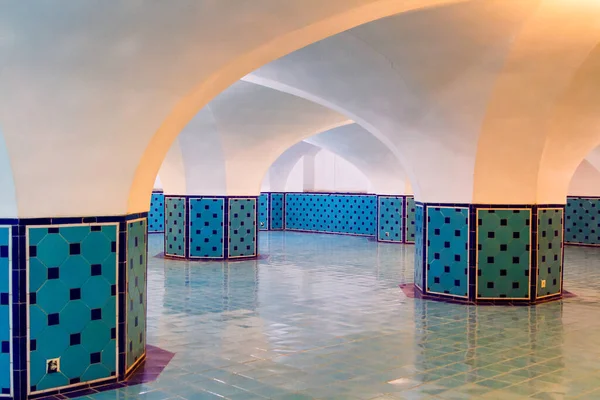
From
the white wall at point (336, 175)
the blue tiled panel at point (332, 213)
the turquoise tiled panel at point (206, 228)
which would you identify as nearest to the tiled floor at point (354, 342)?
the turquoise tiled panel at point (206, 228)

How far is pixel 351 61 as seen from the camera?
7719 mm

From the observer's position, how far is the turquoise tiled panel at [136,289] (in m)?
5.18

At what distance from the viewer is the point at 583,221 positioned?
1716 centimetres

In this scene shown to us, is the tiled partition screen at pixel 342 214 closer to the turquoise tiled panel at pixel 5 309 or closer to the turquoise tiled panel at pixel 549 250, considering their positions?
the turquoise tiled panel at pixel 549 250

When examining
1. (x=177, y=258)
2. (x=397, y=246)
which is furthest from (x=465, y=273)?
(x=397, y=246)

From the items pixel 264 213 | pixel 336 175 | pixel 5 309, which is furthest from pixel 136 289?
pixel 336 175

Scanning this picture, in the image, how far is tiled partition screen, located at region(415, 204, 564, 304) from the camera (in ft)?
27.9

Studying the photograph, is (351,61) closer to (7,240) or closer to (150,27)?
(150,27)

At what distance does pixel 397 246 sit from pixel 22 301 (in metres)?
13.0

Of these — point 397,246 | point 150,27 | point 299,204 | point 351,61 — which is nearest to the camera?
point 150,27

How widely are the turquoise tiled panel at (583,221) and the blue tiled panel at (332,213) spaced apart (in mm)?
5581

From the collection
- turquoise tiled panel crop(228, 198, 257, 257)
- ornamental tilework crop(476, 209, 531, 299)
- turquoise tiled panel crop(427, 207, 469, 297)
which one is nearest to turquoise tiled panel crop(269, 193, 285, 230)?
turquoise tiled panel crop(228, 198, 257, 257)

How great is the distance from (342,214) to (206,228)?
27.9 ft

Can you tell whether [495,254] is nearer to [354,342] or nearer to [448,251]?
[448,251]
